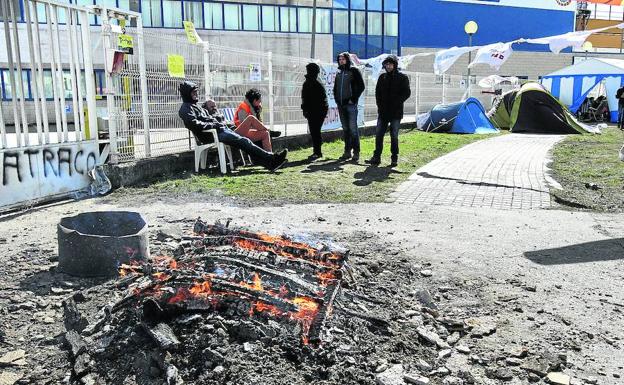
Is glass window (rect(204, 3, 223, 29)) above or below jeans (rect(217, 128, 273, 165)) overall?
above

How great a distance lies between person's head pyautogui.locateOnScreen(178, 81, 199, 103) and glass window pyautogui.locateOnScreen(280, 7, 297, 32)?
26405 mm

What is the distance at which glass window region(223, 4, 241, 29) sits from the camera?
32281 mm

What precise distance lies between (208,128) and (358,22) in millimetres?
31326

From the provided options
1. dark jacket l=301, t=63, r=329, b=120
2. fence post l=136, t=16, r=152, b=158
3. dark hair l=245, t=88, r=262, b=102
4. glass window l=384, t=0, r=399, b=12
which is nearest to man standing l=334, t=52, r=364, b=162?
dark jacket l=301, t=63, r=329, b=120

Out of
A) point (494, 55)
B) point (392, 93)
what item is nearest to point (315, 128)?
point (392, 93)

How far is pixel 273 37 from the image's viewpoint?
110ft

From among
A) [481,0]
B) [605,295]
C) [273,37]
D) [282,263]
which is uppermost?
[481,0]

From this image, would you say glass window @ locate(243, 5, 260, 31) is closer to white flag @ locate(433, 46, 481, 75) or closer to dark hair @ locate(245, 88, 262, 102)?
white flag @ locate(433, 46, 481, 75)

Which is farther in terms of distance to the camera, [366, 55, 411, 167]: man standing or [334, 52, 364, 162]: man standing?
[334, 52, 364, 162]: man standing

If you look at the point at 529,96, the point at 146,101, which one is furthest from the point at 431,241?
the point at 529,96

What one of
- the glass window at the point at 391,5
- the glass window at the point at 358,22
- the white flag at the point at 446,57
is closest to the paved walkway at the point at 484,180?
the white flag at the point at 446,57

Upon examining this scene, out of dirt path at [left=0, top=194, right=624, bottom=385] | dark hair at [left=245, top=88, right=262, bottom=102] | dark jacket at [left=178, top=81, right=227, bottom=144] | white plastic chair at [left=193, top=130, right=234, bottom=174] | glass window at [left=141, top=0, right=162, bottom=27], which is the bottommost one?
dirt path at [left=0, top=194, right=624, bottom=385]

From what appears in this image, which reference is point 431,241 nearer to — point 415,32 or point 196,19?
point 196,19

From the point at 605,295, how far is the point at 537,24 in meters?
45.5
